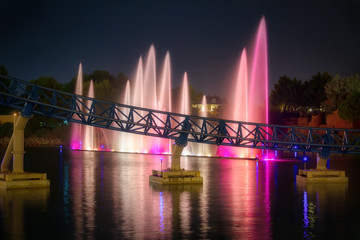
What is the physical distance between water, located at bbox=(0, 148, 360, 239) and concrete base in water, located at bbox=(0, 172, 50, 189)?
108 centimetres

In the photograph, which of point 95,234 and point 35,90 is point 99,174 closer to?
point 35,90

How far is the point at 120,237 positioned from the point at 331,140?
2404 cm

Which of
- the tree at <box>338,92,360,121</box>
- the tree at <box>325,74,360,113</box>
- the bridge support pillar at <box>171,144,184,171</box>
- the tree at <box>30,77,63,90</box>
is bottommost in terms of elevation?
the bridge support pillar at <box>171,144,184,171</box>

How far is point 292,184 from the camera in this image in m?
38.2

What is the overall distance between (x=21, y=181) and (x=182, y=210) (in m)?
11.8

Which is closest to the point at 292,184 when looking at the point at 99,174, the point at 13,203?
the point at 99,174

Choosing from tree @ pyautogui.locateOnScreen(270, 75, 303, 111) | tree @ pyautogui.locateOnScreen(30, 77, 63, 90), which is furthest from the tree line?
tree @ pyautogui.locateOnScreen(30, 77, 63, 90)

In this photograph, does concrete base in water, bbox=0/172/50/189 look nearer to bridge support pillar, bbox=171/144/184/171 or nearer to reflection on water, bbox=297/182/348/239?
bridge support pillar, bbox=171/144/184/171

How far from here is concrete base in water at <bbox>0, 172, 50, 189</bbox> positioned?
3328 centimetres

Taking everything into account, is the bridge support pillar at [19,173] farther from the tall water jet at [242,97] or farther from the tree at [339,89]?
the tree at [339,89]

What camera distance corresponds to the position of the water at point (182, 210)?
21.1 metres

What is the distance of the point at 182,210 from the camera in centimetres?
2622

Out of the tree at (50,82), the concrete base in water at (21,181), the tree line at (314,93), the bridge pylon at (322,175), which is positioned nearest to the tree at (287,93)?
the tree line at (314,93)

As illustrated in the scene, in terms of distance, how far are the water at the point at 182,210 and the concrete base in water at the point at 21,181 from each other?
3.55 ft
